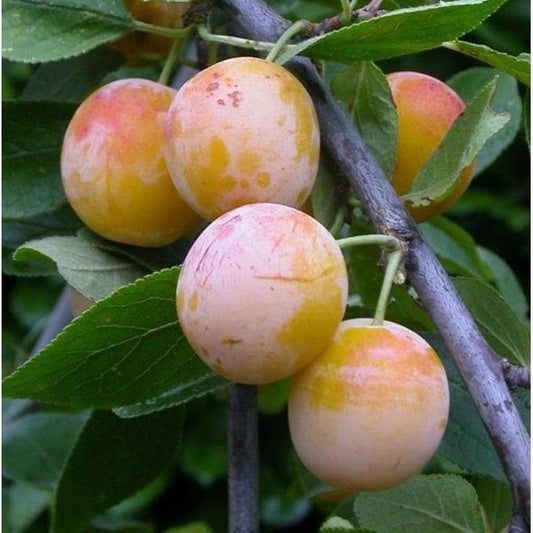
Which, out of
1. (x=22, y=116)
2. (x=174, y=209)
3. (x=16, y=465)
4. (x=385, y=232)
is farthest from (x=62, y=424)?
(x=385, y=232)

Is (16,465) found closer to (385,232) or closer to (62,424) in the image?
(62,424)

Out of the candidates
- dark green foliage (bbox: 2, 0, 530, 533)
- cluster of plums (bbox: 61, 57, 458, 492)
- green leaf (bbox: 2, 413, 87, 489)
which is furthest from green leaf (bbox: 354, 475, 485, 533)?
green leaf (bbox: 2, 413, 87, 489)

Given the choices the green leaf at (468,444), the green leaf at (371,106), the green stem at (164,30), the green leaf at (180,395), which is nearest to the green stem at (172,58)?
the green stem at (164,30)

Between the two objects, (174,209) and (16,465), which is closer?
(174,209)

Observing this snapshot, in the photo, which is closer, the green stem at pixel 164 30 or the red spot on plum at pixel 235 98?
the red spot on plum at pixel 235 98

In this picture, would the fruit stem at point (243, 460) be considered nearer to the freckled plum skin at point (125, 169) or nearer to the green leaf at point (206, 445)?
the freckled plum skin at point (125, 169)
